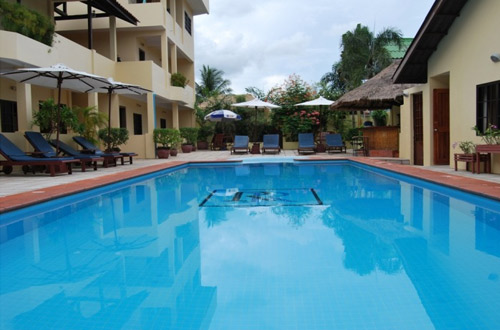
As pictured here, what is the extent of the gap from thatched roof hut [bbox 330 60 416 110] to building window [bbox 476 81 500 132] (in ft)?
15.2

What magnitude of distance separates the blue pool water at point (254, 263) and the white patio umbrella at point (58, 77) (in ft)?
13.2

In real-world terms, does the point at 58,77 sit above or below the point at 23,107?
above

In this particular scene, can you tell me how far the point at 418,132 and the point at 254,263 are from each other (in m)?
10.3

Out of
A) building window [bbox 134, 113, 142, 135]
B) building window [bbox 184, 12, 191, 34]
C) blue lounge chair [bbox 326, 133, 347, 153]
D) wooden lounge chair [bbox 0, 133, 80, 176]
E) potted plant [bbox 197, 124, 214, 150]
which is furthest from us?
potted plant [bbox 197, 124, 214, 150]

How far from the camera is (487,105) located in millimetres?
9266

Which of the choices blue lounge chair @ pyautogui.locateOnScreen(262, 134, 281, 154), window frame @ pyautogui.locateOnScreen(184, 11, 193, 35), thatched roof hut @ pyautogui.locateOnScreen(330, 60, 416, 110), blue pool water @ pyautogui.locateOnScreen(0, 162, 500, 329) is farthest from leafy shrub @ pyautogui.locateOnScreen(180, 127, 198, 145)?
blue pool water @ pyautogui.locateOnScreen(0, 162, 500, 329)

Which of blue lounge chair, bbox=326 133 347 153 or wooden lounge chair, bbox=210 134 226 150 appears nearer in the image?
blue lounge chair, bbox=326 133 347 153

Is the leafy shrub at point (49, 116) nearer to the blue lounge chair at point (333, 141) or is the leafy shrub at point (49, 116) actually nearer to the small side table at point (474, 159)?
the small side table at point (474, 159)

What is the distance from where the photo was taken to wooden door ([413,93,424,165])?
40.9 feet

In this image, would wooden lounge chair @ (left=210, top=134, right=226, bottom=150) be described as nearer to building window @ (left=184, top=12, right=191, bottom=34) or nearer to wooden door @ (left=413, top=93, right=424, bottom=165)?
building window @ (left=184, top=12, right=191, bottom=34)

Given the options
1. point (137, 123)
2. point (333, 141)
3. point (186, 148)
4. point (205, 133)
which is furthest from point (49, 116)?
point (205, 133)

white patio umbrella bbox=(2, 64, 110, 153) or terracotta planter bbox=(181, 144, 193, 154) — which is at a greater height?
white patio umbrella bbox=(2, 64, 110, 153)

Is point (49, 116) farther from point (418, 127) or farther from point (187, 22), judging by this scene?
point (187, 22)

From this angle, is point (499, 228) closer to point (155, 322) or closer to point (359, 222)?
point (359, 222)
